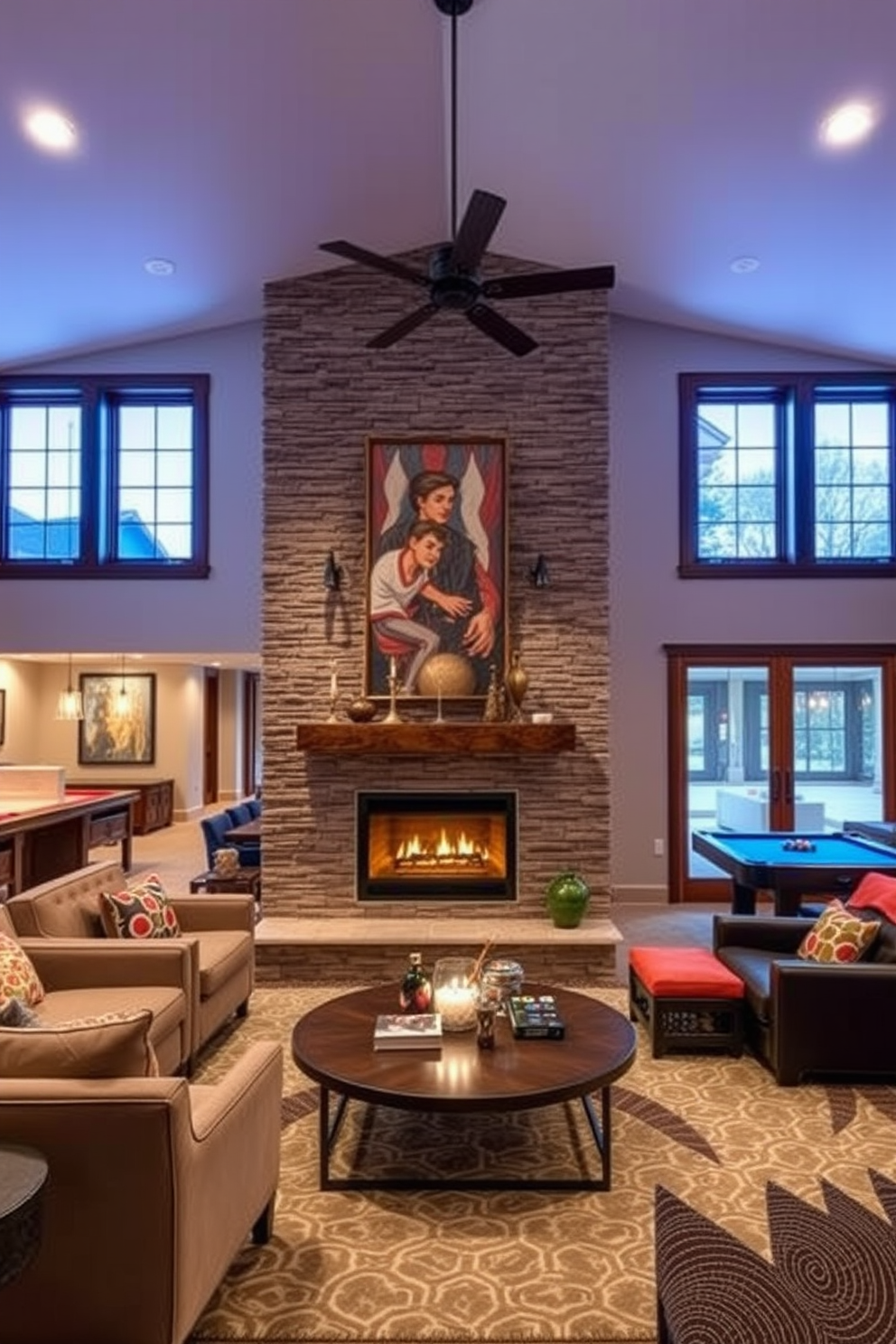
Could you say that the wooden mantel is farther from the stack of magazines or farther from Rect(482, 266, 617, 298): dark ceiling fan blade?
Rect(482, 266, 617, 298): dark ceiling fan blade

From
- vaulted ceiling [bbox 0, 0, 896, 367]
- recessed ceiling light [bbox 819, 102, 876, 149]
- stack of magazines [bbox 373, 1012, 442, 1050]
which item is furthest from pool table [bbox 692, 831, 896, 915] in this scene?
recessed ceiling light [bbox 819, 102, 876, 149]

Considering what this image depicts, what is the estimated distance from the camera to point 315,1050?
3232 millimetres

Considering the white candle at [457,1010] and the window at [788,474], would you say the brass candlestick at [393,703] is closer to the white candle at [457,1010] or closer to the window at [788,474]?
the white candle at [457,1010]

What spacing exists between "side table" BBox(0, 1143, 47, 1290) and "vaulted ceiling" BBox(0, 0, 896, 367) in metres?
4.53

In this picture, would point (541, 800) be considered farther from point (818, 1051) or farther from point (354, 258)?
point (354, 258)

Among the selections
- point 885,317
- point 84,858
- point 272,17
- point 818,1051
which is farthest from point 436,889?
point 885,317

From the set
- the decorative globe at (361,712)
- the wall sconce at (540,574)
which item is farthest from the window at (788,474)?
the decorative globe at (361,712)

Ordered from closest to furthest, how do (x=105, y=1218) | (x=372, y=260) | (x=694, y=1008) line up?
(x=105, y=1218) → (x=372, y=260) → (x=694, y=1008)

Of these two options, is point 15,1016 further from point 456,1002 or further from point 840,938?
point 840,938

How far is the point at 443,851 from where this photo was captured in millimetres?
6051

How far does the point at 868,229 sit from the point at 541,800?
4242 mm

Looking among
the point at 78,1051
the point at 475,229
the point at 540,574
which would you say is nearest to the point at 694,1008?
the point at 540,574

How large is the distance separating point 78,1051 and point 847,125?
18.0 feet

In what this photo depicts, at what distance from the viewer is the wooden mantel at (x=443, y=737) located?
18.4 ft
